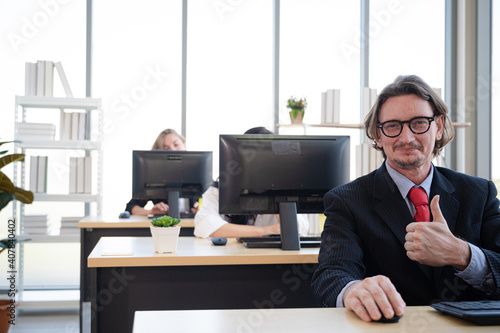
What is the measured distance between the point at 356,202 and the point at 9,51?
4.37 meters

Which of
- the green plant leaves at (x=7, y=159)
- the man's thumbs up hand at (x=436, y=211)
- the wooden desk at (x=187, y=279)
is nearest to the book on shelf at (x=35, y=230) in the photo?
the green plant leaves at (x=7, y=159)

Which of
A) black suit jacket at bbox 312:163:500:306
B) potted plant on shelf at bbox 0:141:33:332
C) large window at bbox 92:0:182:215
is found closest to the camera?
black suit jacket at bbox 312:163:500:306

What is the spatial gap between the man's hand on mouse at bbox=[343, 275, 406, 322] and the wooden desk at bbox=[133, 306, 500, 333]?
0.02 meters

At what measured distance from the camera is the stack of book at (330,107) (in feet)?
15.5

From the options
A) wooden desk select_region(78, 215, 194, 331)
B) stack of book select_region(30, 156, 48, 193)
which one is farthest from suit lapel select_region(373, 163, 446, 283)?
stack of book select_region(30, 156, 48, 193)

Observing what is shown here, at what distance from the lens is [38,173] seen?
4367 millimetres

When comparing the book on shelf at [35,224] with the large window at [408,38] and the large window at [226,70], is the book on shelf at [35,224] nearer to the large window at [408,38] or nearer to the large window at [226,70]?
the large window at [226,70]

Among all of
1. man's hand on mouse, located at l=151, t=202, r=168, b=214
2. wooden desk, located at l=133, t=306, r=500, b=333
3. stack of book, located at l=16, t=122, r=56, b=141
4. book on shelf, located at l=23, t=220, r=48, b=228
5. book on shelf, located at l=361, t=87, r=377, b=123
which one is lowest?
book on shelf, located at l=23, t=220, r=48, b=228

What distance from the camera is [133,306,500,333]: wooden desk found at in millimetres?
1076

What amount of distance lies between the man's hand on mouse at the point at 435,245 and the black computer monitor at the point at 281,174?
901 millimetres

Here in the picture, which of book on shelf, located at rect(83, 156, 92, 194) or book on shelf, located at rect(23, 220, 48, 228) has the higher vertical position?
book on shelf, located at rect(83, 156, 92, 194)

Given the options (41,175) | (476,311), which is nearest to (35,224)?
(41,175)

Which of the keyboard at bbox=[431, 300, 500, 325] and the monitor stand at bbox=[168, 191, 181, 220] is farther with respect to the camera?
the monitor stand at bbox=[168, 191, 181, 220]

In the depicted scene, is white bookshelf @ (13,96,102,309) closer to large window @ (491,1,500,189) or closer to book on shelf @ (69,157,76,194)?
book on shelf @ (69,157,76,194)
